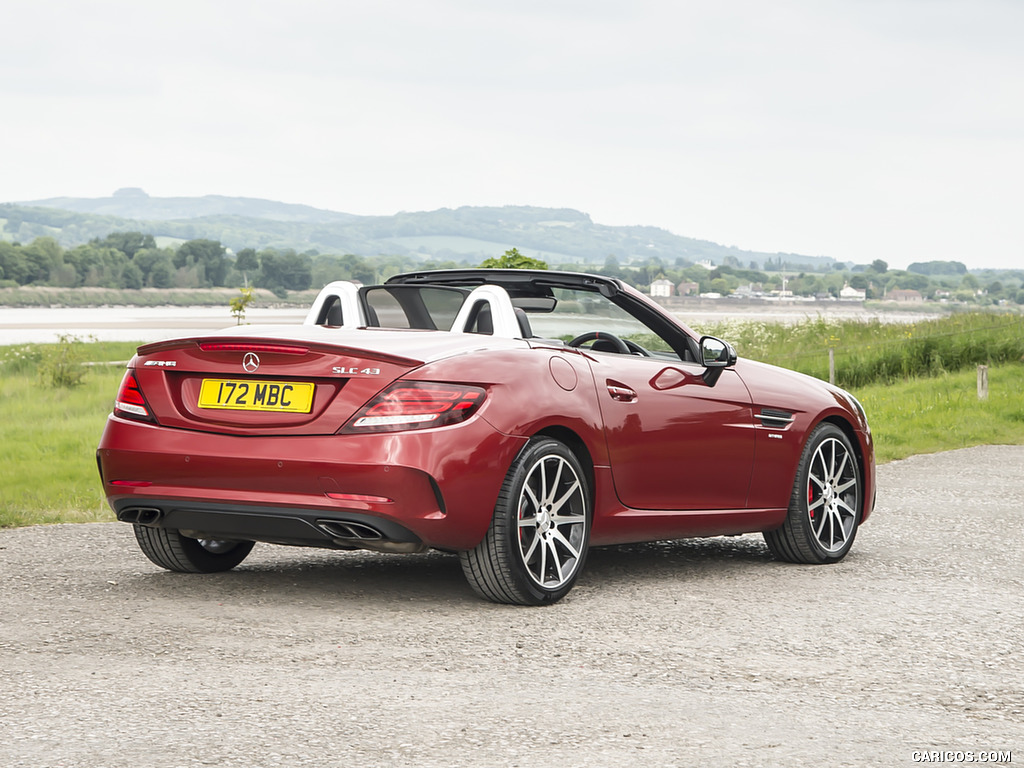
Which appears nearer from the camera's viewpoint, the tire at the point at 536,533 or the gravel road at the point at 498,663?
the gravel road at the point at 498,663

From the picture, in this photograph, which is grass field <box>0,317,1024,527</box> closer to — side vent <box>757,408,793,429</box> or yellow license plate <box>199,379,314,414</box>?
yellow license plate <box>199,379,314,414</box>

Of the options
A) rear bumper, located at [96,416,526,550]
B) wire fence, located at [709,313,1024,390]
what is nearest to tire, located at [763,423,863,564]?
rear bumper, located at [96,416,526,550]

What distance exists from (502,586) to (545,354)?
104cm

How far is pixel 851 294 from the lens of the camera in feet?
627

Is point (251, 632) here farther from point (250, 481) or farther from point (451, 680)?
point (451, 680)

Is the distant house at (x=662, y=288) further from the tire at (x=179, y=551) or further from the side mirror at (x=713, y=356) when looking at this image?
the tire at (x=179, y=551)

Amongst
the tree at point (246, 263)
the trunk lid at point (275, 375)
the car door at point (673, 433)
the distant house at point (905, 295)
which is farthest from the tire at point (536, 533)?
the distant house at point (905, 295)

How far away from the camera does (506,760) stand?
3443 mm

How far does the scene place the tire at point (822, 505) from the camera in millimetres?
7094

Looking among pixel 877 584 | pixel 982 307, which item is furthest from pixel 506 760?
pixel 982 307

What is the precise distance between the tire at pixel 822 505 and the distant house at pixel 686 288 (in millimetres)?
161709

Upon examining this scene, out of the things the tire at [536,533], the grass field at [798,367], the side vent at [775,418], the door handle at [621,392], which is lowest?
the grass field at [798,367]

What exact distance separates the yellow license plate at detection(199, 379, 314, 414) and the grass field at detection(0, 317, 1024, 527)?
12.7 feet

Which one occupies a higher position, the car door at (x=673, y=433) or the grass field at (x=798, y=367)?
the car door at (x=673, y=433)
